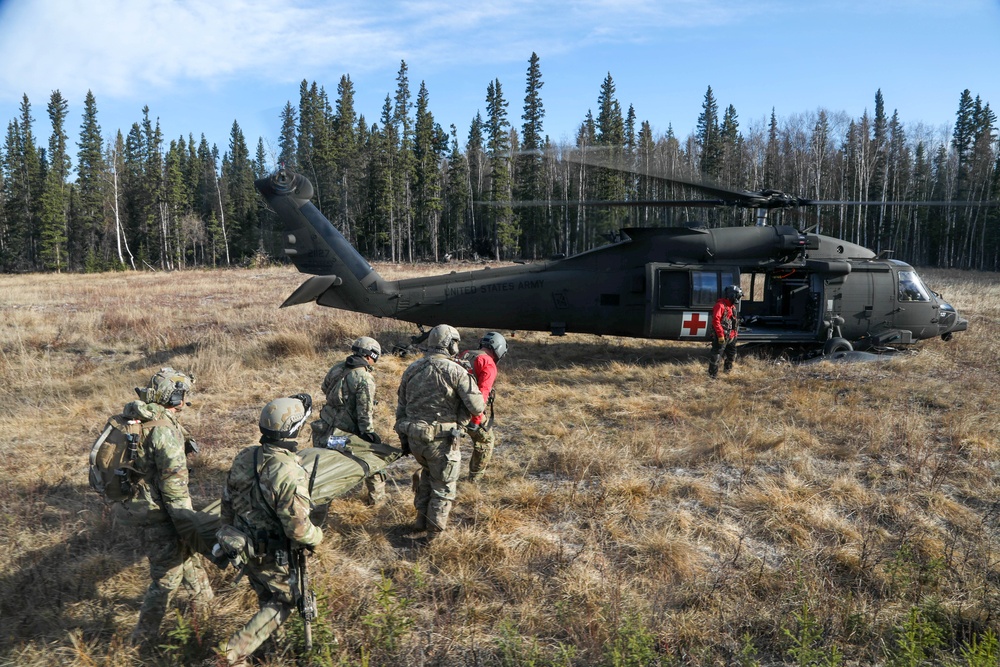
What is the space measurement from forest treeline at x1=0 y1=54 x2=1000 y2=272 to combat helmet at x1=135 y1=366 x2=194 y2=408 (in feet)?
134

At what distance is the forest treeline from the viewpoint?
4728cm

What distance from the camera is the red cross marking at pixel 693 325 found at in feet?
35.9

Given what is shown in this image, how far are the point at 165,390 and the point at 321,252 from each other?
7.66 m

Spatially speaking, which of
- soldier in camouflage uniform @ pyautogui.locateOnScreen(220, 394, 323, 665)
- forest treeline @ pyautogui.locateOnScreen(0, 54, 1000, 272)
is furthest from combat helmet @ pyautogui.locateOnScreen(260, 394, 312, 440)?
Result: forest treeline @ pyautogui.locateOnScreen(0, 54, 1000, 272)

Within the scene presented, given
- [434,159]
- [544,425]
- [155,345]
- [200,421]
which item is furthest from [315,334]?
[434,159]

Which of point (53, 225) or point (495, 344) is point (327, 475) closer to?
point (495, 344)

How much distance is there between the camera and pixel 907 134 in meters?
49.8

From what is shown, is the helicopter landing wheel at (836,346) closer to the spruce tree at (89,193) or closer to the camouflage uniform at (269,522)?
the camouflage uniform at (269,522)

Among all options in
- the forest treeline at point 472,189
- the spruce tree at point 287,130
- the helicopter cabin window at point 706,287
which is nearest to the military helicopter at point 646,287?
the helicopter cabin window at point 706,287

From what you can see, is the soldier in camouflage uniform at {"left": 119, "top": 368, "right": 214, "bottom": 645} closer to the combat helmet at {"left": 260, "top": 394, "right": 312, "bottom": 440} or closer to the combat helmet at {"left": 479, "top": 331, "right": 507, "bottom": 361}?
the combat helmet at {"left": 260, "top": 394, "right": 312, "bottom": 440}

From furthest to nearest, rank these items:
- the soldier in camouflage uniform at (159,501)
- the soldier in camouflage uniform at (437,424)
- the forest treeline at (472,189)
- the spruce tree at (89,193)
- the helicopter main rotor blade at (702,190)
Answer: the spruce tree at (89,193)
the forest treeline at (472,189)
the helicopter main rotor blade at (702,190)
the soldier in camouflage uniform at (437,424)
the soldier in camouflage uniform at (159,501)

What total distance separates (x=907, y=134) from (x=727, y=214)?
22265 millimetres

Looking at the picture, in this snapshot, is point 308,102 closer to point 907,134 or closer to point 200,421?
point 907,134

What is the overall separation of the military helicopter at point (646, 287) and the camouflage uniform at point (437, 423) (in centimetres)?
606
